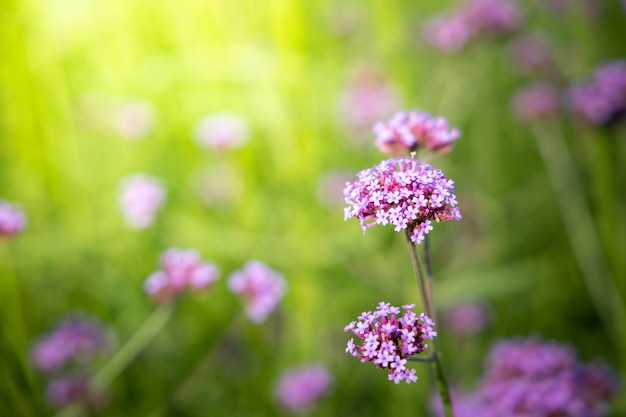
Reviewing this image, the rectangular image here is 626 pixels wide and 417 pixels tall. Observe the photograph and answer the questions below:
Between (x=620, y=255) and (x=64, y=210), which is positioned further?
(x=64, y=210)

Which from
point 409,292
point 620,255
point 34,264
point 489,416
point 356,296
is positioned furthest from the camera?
point 356,296

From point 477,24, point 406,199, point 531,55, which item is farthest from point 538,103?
point 406,199

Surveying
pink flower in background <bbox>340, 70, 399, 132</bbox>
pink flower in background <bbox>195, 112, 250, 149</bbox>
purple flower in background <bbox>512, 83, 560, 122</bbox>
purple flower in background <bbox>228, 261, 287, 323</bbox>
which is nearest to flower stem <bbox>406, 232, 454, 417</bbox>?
purple flower in background <bbox>228, 261, 287, 323</bbox>

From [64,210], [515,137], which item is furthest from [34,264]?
[515,137]

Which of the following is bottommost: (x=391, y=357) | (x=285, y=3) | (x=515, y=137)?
(x=391, y=357)

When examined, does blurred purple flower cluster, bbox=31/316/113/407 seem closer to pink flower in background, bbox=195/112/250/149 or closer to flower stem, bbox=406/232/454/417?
pink flower in background, bbox=195/112/250/149

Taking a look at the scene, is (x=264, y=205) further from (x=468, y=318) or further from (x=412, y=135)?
(x=412, y=135)

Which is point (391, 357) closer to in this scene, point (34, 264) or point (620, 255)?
point (620, 255)
